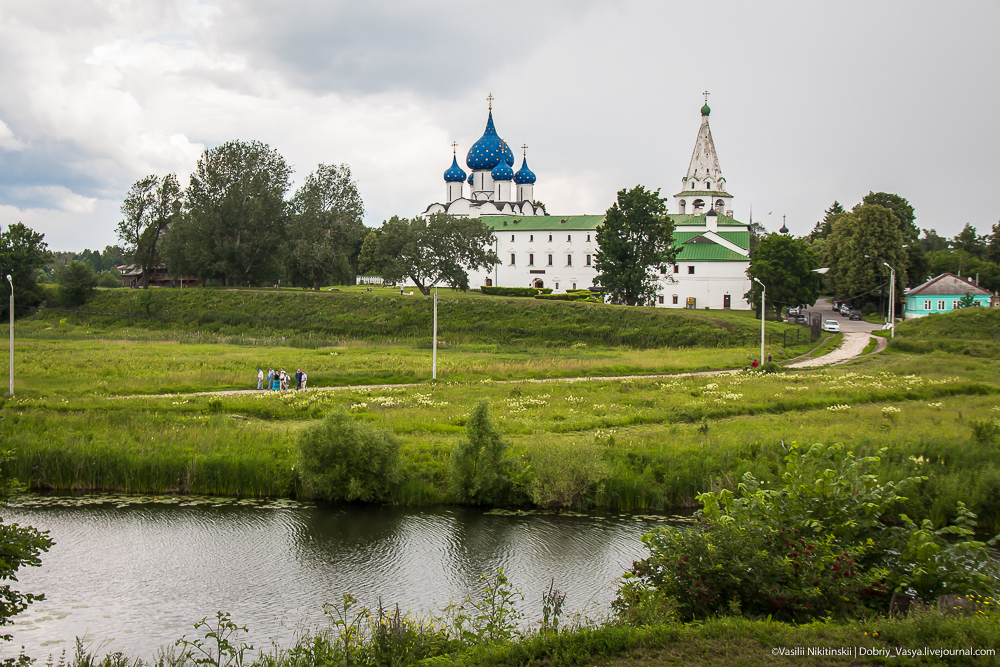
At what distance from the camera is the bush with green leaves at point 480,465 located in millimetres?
18000

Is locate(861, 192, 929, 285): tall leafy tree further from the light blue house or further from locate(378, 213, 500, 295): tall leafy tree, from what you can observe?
locate(378, 213, 500, 295): tall leafy tree

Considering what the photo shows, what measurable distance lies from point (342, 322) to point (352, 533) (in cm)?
4831

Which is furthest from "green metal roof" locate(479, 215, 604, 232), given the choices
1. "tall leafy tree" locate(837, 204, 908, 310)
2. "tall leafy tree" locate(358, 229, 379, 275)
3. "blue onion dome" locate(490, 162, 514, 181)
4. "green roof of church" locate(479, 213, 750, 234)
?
"tall leafy tree" locate(837, 204, 908, 310)

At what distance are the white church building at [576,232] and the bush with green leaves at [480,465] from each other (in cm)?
6302

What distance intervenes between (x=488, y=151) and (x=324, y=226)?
1255 inches

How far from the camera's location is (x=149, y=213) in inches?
2975

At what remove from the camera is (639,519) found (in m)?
17.3

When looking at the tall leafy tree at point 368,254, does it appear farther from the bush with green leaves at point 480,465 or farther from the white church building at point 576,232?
the bush with green leaves at point 480,465

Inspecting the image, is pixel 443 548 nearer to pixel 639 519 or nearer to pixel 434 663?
pixel 639 519

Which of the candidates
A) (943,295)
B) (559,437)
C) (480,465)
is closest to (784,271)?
(943,295)

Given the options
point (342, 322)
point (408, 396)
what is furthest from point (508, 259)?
point (408, 396)

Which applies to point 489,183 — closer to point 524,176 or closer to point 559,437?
point 524,176

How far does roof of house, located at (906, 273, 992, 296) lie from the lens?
70.5m

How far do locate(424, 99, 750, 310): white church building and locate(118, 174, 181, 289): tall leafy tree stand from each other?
109 ft
